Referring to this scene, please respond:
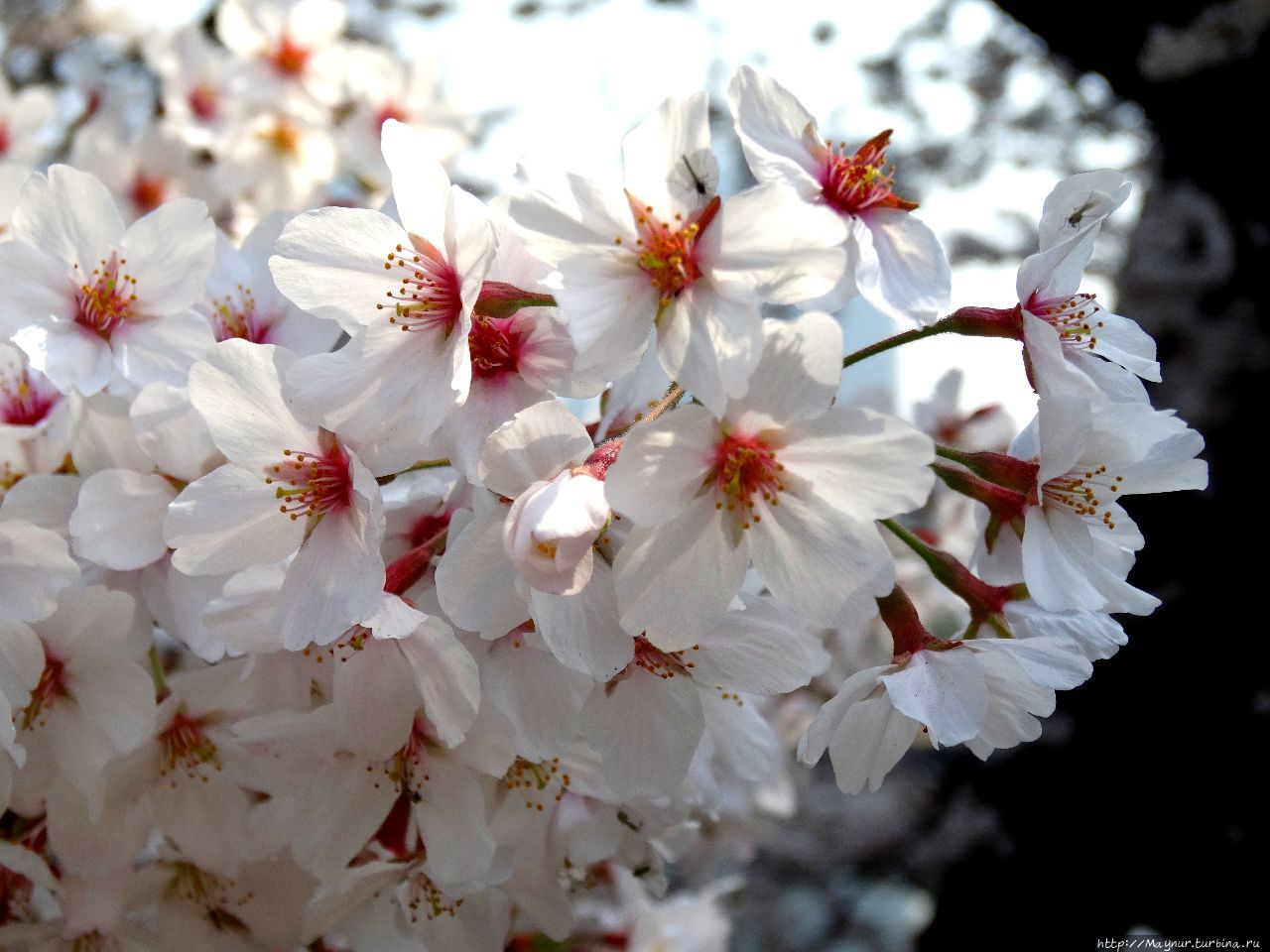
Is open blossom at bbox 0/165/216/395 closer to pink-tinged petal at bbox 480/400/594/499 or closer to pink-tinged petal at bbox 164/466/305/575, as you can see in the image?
pink-tinged petal at bbox 164/466/305/575

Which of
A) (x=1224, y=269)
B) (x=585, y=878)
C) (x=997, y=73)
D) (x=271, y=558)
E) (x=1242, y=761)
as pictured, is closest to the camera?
(x=271, y=558)

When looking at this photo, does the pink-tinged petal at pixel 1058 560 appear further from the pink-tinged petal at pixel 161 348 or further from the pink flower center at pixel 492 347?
the pink-tinged petal at pixel 161 348

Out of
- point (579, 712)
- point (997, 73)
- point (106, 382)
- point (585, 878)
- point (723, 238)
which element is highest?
point (723, 238)

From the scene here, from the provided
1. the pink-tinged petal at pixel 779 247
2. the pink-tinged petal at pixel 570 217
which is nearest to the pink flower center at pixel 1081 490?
the pink-tinged petal at pixel 779 247

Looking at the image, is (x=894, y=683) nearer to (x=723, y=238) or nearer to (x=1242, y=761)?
(x=723, y=238)

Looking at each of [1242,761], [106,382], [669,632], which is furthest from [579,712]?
[1242,761]
